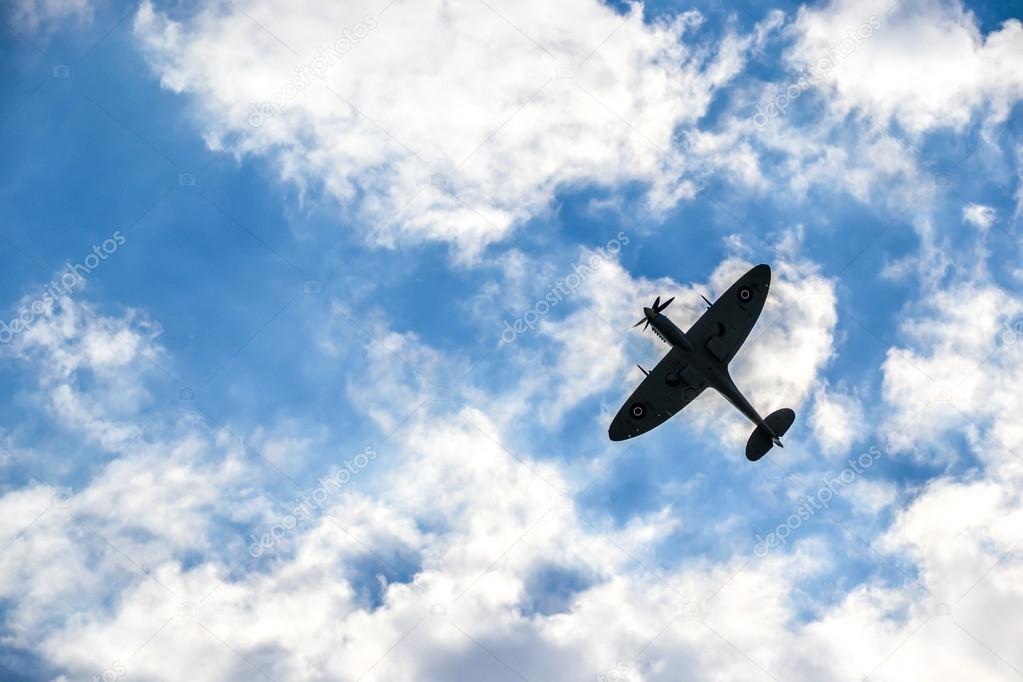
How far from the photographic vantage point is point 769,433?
2739 inches

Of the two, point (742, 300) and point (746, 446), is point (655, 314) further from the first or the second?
point (746, 446)

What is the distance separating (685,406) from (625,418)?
645 centimetres

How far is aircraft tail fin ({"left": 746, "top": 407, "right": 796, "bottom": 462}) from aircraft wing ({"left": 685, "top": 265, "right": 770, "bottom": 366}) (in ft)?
23.9

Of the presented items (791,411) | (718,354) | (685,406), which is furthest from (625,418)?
(791,411)

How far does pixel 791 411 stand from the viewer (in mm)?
69938

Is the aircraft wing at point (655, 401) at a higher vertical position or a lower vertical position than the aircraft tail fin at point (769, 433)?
higher

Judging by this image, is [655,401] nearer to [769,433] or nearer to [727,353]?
[727,353]

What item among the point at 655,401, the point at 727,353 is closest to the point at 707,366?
the point at 727,353

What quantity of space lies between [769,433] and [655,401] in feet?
38.1

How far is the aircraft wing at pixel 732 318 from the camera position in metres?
69.5

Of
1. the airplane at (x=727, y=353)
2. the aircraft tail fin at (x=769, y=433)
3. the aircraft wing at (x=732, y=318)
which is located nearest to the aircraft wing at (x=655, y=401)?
the airplane at (x=727, y=353)

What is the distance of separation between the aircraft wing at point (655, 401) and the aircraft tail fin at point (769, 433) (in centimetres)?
700

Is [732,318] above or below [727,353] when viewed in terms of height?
above

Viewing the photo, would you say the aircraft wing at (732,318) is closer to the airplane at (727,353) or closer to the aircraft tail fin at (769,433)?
the airplane at (727,353)
